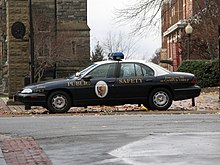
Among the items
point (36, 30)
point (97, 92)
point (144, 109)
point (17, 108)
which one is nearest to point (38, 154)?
point (97, 92)

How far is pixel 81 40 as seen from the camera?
44094 mm

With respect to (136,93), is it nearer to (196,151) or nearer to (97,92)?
(97,92)

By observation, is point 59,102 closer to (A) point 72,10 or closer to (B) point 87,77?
(B) point 87,77

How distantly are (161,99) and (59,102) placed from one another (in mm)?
3019

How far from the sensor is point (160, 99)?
17000mm

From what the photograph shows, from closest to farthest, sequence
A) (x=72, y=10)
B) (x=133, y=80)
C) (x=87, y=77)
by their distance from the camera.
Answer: (x=87, y=77) → (x=133, y=80) → (x=72, y=10)

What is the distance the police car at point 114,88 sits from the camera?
16484 millimetres

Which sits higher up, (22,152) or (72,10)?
(72,10)

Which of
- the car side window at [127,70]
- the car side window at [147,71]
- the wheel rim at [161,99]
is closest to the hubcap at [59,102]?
the car side window at [127,70]

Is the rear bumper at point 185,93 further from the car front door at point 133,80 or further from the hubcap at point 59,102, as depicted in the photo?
the hubcap at point 59,102

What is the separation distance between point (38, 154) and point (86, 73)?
8.18 m

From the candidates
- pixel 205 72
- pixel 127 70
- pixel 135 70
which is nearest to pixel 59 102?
pixel 127 70

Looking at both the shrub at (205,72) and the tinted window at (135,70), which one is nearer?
the tinted window at (135,70)

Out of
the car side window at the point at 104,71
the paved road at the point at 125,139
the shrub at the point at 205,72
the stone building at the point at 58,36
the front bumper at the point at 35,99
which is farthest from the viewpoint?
the stone building at the point at 58,36
